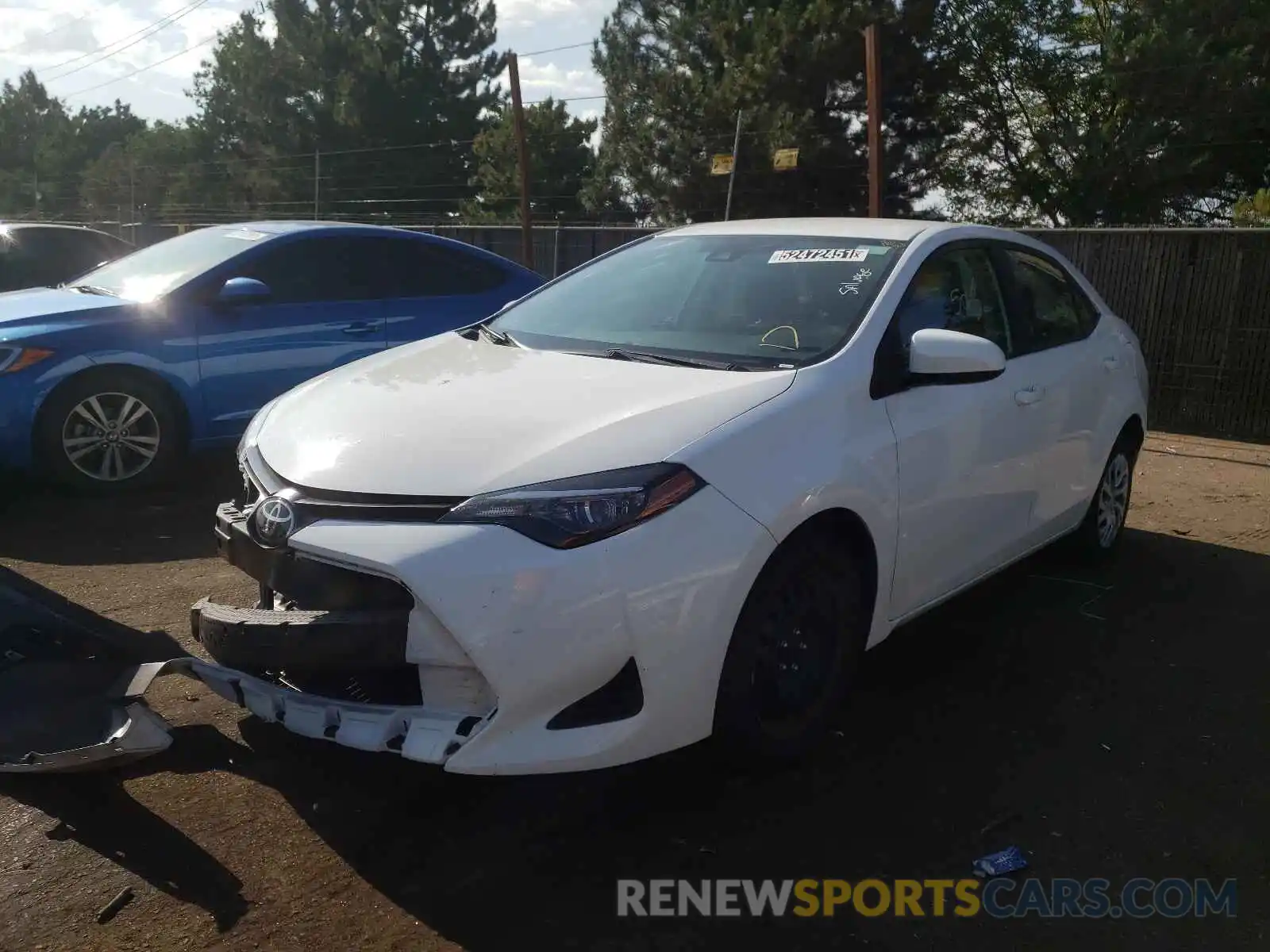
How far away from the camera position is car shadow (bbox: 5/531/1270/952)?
2.73 m

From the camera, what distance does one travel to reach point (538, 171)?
3547cm

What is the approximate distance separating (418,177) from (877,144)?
2601 cm

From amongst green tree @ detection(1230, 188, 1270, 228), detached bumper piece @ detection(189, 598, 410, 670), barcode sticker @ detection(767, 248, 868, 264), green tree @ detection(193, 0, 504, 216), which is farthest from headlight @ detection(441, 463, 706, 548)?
green tree @ detection(193, 0, 504, 216)

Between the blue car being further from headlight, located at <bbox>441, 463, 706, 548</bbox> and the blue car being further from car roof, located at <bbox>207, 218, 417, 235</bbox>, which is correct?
headlight, located at <bbox>441, 463, 706, 548</bbox>

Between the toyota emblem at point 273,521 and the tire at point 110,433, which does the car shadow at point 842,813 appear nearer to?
the toyota emblem at point 273,521

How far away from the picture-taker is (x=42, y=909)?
2.67 metres

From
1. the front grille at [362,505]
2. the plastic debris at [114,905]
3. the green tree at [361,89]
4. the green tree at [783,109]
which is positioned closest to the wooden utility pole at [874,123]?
the front grille at [362,505]

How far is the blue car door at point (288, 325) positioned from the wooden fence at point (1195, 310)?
22.2 feet

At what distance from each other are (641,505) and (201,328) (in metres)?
4.47

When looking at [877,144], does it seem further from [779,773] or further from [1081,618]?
[779,773]

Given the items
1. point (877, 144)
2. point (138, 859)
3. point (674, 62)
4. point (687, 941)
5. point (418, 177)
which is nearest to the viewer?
point (687, 941)

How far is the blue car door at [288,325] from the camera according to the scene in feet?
21.5

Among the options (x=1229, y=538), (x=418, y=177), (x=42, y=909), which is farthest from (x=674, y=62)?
(x=42, y=909)

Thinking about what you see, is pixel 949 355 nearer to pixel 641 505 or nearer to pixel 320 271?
pixel 641 505
